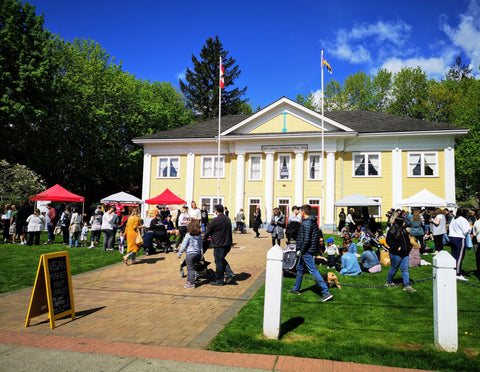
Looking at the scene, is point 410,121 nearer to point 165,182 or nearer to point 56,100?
point 165,182

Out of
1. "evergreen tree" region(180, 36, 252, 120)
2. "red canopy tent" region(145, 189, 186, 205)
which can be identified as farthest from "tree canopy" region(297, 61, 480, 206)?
"red canopy tent" region(145, 189, 186, 205)

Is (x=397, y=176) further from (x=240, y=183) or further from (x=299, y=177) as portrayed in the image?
(x=240, y=183)

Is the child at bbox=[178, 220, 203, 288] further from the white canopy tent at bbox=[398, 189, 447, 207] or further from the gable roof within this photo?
the gable roof

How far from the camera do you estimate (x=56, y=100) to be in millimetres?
28969

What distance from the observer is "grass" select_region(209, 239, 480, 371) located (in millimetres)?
4609

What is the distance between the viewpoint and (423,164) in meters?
27.2

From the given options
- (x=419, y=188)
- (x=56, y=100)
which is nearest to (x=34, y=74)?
(x=56, y=100)

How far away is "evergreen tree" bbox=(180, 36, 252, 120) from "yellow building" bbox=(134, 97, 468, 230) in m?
25.1

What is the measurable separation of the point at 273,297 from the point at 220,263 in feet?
11.9

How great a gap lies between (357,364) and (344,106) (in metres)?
46.7

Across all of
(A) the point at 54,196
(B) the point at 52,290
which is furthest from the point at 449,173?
(B) the point at 52,290

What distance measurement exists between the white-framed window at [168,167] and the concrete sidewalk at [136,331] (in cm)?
2281

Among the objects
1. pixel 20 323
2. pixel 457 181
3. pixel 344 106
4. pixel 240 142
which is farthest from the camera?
pixel 344 106

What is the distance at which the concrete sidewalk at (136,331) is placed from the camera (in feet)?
14.2
